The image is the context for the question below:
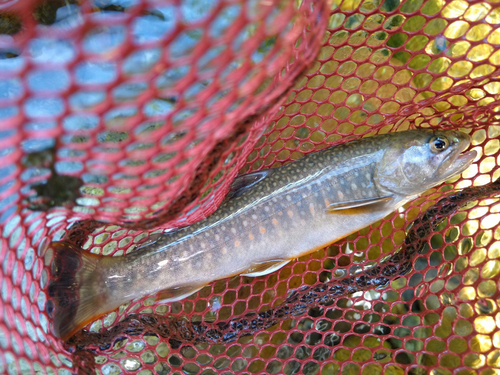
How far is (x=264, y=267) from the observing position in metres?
2.26

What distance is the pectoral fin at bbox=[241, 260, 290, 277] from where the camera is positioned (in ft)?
7.37

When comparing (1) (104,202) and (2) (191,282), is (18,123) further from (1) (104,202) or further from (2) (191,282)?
(2) (191,282)

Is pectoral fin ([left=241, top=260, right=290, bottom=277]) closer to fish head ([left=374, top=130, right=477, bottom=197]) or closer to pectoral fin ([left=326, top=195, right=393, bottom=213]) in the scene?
pectoral fin ([left=326, top=195, right=393, bottom=213])

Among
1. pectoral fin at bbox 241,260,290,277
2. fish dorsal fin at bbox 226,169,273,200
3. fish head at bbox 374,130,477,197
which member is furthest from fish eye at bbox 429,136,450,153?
pectoral fin at bbox 241,260,290,277

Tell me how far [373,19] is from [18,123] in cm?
253

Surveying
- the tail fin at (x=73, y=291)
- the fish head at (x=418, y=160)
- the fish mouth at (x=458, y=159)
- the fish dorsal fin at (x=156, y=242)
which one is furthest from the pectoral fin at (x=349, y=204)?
the tail fin at (x=73, y=291)

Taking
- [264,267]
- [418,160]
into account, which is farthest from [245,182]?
[418,160]

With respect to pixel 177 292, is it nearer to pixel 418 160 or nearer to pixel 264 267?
pixel 264 267

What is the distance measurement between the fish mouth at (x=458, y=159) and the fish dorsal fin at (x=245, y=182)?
105 centimetres

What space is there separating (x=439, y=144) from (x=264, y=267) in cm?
129

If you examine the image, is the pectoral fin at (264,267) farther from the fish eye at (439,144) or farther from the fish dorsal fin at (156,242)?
the fish eye at (439,144)

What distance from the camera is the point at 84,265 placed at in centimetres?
201

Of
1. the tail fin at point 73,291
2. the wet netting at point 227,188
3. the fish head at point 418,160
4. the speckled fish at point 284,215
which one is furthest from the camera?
the fish head at point 418,160

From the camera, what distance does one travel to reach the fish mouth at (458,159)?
212 cm
